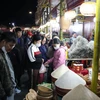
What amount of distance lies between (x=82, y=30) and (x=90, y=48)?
10.5 metres

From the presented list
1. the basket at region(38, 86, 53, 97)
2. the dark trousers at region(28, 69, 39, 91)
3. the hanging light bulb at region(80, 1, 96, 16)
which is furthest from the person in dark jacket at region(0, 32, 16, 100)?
the dark trousers at region(28, 69, 39, 91)

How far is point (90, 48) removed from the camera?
4.29m

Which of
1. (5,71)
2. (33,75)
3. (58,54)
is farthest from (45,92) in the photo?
(33,75)

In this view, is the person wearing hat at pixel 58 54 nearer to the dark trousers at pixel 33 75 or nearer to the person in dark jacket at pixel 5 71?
the dark trousers at pixel 33 75

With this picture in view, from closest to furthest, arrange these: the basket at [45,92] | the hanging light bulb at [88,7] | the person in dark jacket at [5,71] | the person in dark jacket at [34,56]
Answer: the basket at [45,92]
the person in dark jacket at [5,71]
the hanging light bulb at [88,7]
the person in dark jacket at [34,56]

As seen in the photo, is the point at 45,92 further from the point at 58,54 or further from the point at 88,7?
the point at 88,7

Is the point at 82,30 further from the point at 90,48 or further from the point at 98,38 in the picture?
the point at 98,38

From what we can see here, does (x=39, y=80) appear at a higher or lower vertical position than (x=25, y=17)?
lower

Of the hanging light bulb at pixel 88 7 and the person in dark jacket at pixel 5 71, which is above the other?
the hanging light bulb at pixel 88 7

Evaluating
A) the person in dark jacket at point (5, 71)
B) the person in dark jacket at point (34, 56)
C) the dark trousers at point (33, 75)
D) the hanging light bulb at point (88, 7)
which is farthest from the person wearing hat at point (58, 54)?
the person in dark jacket at point (5, 71)

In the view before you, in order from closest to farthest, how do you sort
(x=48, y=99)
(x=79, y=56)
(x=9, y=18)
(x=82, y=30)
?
(x=48, y=99) → (x=79, y=56) → (x=82, y=30) → (x=9, y=18)

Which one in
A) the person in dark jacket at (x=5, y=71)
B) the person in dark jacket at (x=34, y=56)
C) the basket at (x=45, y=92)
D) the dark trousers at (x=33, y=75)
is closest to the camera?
the basket at (x=45, y=92)

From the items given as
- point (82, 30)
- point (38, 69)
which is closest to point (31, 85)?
point (38, 69)

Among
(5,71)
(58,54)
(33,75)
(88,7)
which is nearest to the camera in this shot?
(5,71)
